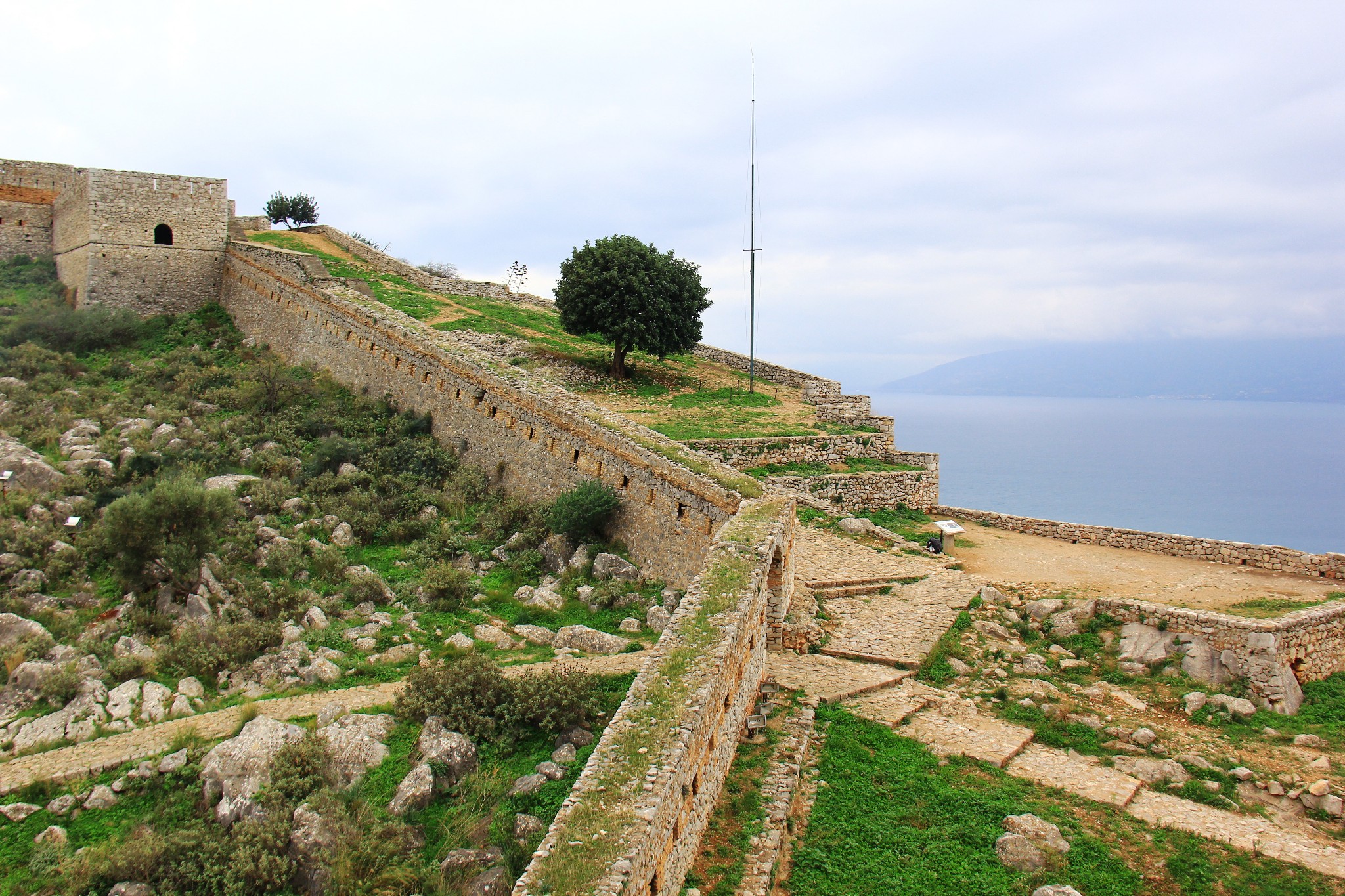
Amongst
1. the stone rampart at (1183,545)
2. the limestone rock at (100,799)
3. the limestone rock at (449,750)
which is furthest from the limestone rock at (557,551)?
the stone rampart at (1183,545)

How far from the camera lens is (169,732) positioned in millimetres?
9227

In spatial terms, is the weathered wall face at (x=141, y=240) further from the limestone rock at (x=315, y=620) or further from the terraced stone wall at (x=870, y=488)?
the terraced stone wall at (x=870, y=488)

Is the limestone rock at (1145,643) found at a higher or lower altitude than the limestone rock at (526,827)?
higher

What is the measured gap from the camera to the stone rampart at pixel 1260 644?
12.4 meters

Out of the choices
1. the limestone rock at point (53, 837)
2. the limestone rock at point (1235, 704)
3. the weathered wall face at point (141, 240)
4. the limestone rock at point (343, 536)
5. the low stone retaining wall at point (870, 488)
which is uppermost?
the weathered wall face at point (141, 240)

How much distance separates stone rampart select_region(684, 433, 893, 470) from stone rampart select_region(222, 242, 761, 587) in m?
3.45

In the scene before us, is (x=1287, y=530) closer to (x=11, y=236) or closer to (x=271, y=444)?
(x=271, y=444)

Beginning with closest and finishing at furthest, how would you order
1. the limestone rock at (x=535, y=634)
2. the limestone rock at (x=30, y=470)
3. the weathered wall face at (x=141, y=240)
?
1. the limestone rock at (x=535, y=634)
2. the limestone rock at (x=30, y=470)
3. the weathered wall face at (x=141, y=240)

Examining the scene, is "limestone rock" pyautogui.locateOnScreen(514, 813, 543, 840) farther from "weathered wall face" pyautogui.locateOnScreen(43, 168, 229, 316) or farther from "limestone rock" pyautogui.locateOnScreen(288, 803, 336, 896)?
"weathered wall face" pyautogui.locateOnScreen(43, 168, 229, 316)

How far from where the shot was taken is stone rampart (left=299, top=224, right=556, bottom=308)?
3162 cm

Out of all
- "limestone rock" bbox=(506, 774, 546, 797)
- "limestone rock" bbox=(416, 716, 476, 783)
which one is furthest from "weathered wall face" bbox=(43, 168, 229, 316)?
"limestone rock" bbox=(506, 774, 546, 797)

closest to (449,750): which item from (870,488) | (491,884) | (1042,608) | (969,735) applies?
(491,884)

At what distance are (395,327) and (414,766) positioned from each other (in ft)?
48.2

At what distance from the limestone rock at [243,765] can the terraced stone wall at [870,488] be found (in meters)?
12.5
